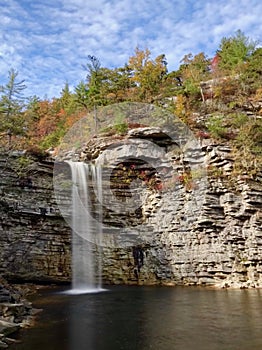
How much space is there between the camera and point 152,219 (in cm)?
2006

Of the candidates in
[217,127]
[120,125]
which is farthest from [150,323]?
[120,125]

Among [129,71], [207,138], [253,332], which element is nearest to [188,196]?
[207,138]

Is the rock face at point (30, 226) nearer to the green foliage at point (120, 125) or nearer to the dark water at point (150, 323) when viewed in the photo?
the dark water at point (150, 323)

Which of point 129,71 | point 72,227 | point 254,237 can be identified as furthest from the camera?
point 129,71

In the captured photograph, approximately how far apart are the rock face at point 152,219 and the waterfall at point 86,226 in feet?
1.53

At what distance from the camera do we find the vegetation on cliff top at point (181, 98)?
19.6 m

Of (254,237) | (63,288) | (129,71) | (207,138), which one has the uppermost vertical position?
(129,71)

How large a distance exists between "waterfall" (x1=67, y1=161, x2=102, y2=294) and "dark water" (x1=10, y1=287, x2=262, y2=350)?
191 inches

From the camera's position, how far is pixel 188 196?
1864cm

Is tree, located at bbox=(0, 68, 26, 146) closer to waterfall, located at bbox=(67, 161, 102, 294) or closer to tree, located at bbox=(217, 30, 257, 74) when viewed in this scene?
waterfall, located at bbox=(67, 161, 102, 294)

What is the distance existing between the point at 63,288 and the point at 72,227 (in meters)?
3.31

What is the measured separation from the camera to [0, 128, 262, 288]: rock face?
16.9 metres

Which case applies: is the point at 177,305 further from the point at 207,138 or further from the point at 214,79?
the point at 214,79

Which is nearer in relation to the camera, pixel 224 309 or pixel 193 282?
pixel 224 309
